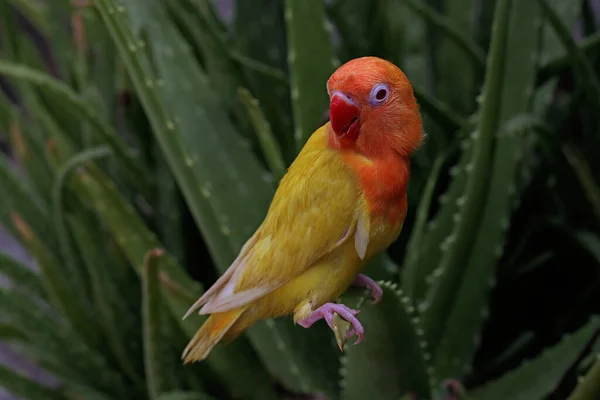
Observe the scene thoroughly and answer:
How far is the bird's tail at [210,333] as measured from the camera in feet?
0.62

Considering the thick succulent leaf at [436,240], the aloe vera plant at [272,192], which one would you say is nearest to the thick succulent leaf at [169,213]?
the aloe vera plant at [272,192]

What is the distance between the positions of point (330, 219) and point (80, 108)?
29 centimetres

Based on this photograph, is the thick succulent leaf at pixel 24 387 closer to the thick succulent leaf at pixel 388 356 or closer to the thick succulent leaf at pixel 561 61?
the thick succulent leaf at pixel 388 356

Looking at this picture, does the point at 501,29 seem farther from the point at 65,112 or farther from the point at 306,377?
the point at 65,112

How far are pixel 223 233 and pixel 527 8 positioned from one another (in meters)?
0.21

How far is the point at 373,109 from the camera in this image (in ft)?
0.46

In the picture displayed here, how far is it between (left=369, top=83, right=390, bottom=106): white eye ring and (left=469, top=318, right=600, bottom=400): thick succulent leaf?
27 centimetres

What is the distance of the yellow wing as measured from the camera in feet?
0.52

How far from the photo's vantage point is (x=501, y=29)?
254mm

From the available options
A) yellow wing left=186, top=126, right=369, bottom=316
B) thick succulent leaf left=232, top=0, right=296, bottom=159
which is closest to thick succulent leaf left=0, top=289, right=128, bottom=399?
thick succulent leaf left=232, top=0, right=296, bottom=159

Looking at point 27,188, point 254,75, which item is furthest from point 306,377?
point 27,188

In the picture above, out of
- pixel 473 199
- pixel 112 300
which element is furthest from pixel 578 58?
pixel 112 300

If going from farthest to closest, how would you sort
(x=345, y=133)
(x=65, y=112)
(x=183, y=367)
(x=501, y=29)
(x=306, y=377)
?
(x=65, y=112)
(x=183, y=367)
(x=306, y=377)
(x=501, y=29)
(x=345, y=133)

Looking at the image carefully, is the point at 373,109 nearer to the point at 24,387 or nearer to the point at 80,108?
the point at 80,108
